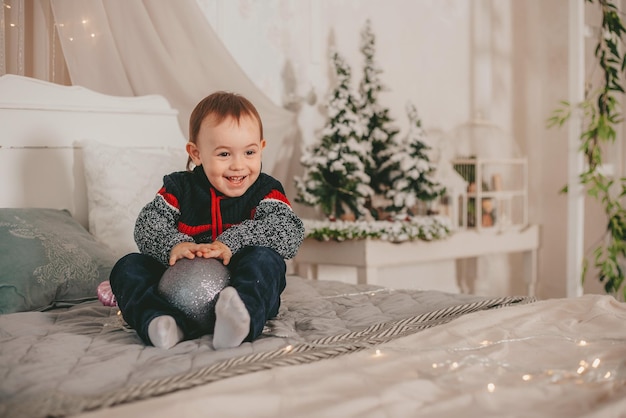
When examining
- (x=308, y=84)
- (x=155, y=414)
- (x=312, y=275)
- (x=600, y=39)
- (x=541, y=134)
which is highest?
(x=600, y=39)

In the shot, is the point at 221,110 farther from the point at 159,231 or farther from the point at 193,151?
the point at 159,231

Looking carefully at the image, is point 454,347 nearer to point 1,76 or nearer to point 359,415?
point 359,415

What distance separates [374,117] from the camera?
2758 mm

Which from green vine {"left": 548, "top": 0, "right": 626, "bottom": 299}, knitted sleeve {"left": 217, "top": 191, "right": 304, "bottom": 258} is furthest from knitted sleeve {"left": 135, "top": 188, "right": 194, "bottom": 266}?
green vine {"left": 548, "top": 0, "right": 626, "bottom": 299}

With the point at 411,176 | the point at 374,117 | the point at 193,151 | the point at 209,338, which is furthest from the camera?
the point at 374,117

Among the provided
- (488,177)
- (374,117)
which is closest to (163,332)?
(374,117)

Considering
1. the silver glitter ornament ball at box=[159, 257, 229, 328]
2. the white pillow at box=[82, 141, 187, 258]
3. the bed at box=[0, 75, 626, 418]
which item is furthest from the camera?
the white pillow at box=[82, 141, 187, 258]

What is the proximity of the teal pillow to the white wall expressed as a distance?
1.25m

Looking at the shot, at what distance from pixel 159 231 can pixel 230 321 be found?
0.40 meters

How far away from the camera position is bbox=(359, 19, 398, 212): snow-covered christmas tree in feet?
9.01

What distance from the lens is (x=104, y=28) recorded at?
2152 mm

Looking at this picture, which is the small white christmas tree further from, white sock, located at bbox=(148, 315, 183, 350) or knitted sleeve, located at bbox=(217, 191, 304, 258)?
white sock, located at bbox=(148, 315, 183, 350)

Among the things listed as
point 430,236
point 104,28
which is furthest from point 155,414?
point 430,236

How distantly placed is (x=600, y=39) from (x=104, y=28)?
7.22ft
